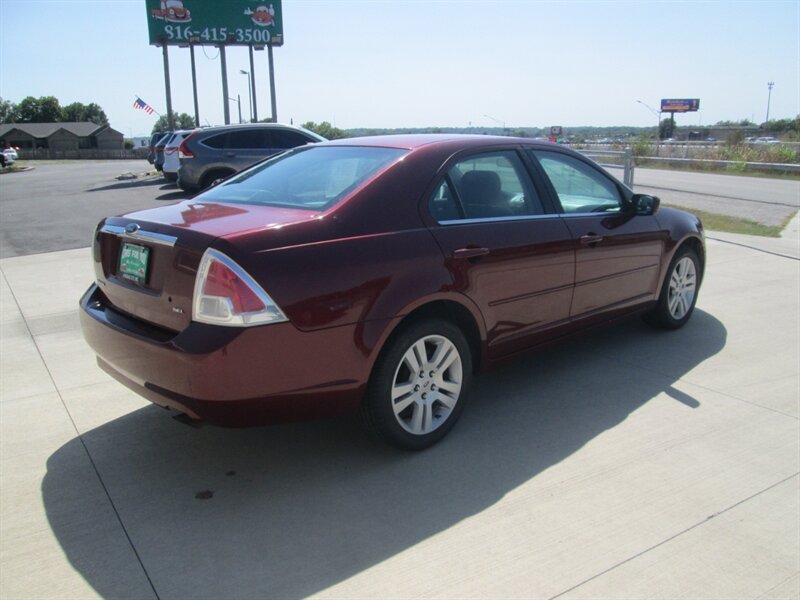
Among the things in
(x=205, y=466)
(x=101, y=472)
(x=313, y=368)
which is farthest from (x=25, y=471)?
(x=313, y=368)

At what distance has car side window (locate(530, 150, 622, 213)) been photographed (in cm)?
452

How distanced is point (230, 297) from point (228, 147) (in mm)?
13069

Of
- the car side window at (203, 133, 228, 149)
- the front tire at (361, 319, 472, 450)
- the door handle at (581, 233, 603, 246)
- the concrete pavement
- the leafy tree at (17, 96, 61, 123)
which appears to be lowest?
the concrete pavement

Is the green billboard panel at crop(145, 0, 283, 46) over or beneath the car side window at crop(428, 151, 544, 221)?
over

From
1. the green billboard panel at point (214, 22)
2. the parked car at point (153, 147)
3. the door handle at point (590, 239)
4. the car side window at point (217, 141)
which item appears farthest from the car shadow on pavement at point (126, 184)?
the door handle at point (590, 239)

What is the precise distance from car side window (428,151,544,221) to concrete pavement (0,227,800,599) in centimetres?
120

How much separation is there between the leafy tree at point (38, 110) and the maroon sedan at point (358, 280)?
12216cm

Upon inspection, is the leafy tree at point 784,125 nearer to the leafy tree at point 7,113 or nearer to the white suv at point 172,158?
the white suv at point 172,158

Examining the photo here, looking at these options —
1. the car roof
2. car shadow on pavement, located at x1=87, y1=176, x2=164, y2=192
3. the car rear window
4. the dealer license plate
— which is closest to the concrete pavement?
the dealer license plate

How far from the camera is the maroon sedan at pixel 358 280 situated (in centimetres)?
292

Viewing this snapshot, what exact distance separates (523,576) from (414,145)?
2354mm

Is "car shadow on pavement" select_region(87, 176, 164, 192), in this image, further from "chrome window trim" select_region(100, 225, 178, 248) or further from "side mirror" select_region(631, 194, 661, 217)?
"side mirror" select_region(631, 194, 661, 217)

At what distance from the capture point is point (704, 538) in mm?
2893

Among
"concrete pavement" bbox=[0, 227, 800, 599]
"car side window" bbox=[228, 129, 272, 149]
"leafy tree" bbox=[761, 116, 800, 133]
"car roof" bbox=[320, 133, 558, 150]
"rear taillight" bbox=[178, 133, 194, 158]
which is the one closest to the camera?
"concrete pavement" bbox=[0, 227, 800, 599]
